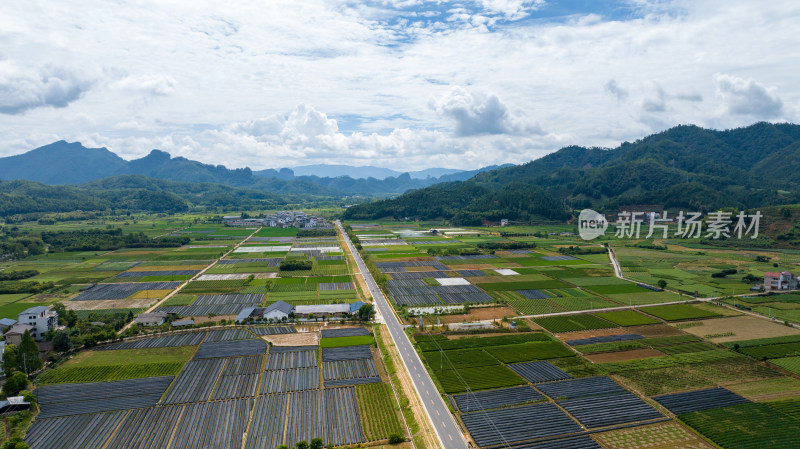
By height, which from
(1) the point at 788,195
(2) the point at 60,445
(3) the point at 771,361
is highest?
(1) the point at 788,195

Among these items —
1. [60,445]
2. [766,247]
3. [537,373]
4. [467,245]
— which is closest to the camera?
[60,445]

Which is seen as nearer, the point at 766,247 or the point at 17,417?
the point at 17,417

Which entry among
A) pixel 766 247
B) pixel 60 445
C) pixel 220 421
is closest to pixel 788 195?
pixel 766 247

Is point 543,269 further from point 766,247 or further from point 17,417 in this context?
point 17,417

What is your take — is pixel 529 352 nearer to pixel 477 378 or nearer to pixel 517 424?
pixel 477 378

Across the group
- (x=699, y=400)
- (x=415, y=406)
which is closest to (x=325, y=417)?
(x=415, y=406)

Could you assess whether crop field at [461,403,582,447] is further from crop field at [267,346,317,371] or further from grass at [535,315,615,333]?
grass at [535,315,615,333]

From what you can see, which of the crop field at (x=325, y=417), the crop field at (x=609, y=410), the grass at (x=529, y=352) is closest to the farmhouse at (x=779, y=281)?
the grass at (x=529, y=352)
